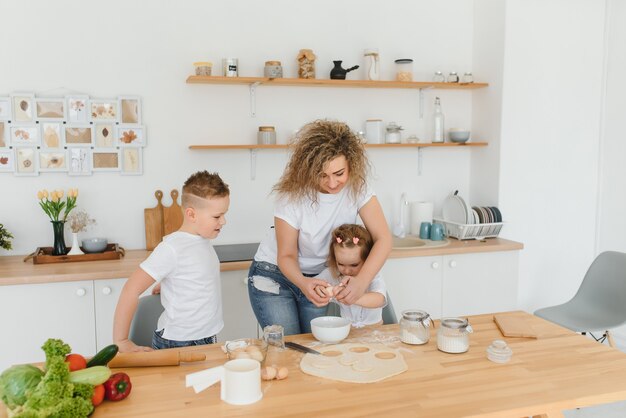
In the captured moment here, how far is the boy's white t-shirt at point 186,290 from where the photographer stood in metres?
1.96

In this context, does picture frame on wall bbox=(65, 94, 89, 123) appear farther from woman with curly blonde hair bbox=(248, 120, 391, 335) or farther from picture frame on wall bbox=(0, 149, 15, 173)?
woman with curly blonde hair bbox=(248, 120, 391, 335)

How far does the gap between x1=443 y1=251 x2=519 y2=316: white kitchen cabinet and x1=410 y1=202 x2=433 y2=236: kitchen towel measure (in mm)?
440

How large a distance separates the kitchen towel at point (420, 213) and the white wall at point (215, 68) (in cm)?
12

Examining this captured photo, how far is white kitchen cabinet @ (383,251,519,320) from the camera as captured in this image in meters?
3.36

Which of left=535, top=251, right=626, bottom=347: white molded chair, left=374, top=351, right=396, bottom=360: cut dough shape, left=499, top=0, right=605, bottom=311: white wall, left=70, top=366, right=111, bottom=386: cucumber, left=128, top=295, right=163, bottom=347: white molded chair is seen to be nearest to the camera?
left=70, top=366, right=111, bottom=386: cucumber

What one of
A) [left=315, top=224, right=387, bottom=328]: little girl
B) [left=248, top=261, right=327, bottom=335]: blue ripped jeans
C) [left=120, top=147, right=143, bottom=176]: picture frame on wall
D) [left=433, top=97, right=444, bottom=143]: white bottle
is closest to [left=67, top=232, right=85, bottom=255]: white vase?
[left=120, top=147, right=143, bottom=176]: picture frame on wall

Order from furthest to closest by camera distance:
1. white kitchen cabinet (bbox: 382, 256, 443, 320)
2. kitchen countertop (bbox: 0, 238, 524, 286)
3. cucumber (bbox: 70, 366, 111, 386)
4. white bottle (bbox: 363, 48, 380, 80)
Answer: white bottle (bbox: 363, 48, 380, 80)
white kitchen cabinet (bbox: 382, 256, 443, 320)
kitchen countertop (bbox: 0, 238, 524, 286)
cucumber (bbox: 70, 366, 111, 386)

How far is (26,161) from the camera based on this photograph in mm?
3207

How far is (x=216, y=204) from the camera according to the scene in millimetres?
2027

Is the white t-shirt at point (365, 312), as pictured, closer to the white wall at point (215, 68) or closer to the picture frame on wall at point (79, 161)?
the white wall at point (215, 68)

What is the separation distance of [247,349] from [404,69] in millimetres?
2552

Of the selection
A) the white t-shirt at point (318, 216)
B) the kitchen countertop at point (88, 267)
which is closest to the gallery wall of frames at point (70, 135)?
the kitchen countertop at point (88, 267)

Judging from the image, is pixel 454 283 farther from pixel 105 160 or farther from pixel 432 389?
pixel 105 160

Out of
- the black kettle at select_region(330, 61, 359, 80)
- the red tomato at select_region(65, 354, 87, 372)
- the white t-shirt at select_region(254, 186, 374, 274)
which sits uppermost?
the black kettle at select_region(330, 61, 359, 80)
